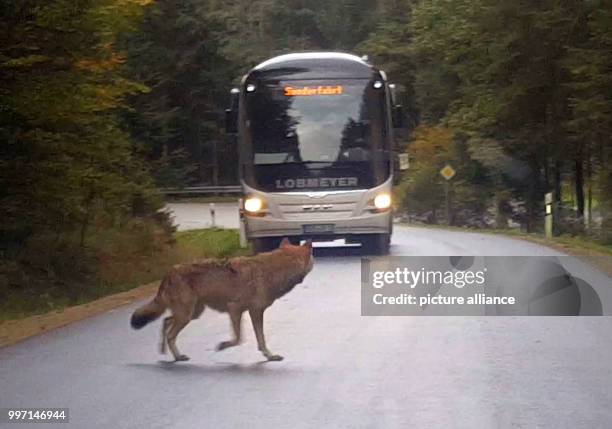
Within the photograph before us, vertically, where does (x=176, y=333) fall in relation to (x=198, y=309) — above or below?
below

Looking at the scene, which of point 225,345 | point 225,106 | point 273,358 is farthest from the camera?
point 225,106

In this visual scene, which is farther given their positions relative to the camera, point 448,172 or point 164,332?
point 448,172

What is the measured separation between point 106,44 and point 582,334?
11.1 metres

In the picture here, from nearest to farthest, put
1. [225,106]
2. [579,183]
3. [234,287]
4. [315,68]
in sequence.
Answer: [234,287] < [315,68] < [579,183] < [225,106]

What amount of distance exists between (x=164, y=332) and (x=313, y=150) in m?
11.8

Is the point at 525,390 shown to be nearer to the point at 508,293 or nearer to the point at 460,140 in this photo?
the point at 508,293

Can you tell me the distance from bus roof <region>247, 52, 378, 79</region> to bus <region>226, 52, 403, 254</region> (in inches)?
0.7

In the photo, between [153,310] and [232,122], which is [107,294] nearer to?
[232,122]

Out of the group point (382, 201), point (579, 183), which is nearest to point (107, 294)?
point (382, 201)

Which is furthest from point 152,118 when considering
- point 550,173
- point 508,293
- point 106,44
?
point 508,293

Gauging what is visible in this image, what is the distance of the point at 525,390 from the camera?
10742mm

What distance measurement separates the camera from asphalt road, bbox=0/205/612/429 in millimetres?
9680

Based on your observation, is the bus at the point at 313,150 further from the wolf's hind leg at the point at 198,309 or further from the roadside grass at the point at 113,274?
the wolf's hind leg at the point at 198,309

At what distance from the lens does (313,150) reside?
23953 millimetres
